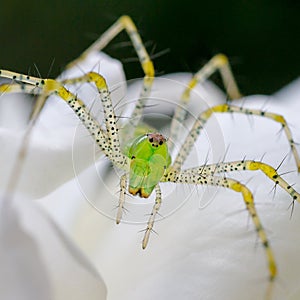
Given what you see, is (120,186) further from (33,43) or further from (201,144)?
(33,43)

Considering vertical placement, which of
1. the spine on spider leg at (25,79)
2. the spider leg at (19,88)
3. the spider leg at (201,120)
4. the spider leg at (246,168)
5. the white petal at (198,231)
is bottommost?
the white petal at (198,231)

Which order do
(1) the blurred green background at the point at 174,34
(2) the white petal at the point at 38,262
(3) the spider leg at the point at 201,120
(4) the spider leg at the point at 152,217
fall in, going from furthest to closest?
1. (1) the blurred green background at the point at 174,34
2. (3) the spider leg at the point at 201,120
3. (4) the spider leg at the point at 152,217
4. (2) the white petal at the point at 38,262

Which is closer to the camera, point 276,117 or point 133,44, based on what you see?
point 276,117

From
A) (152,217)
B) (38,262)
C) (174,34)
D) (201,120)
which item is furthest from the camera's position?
(174,34)

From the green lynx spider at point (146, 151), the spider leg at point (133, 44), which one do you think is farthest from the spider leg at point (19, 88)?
the spider leg at point (133, 44)

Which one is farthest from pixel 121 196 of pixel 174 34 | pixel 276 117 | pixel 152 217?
pixel 174 34

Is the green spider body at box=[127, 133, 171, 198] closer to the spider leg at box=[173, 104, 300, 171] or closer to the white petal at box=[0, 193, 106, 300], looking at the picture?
the spider leg at box=[173, 104, 300, 171]

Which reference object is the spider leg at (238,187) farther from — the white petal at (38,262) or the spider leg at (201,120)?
the white petal at (38,262)

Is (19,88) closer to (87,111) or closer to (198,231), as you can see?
(87,111)
